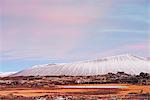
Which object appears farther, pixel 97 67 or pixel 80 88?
pixel 97 67

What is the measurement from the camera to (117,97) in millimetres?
13383

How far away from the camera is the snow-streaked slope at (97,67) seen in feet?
79.5

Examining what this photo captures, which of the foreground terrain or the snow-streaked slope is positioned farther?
the snow-streaked slope

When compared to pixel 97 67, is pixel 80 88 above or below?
below

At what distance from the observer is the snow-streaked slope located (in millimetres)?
24234

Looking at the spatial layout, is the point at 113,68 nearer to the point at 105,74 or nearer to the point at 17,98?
the point at 105,74

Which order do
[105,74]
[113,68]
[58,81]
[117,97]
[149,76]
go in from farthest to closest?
[113,68]
[105,74]
[58,81]
[149,76]
[117,97]

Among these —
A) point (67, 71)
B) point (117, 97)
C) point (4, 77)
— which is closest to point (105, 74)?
point (67, 71)

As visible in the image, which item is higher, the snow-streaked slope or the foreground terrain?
the snow-streaked slope

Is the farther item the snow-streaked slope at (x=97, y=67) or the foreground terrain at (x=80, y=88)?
the snow-streaked slope at (x=97, y=67)

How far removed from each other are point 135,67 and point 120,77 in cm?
364

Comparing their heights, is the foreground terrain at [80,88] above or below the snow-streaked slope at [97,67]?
below

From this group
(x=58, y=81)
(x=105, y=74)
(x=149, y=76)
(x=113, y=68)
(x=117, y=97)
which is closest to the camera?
(x=117, y=97)

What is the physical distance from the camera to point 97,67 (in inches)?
1019
